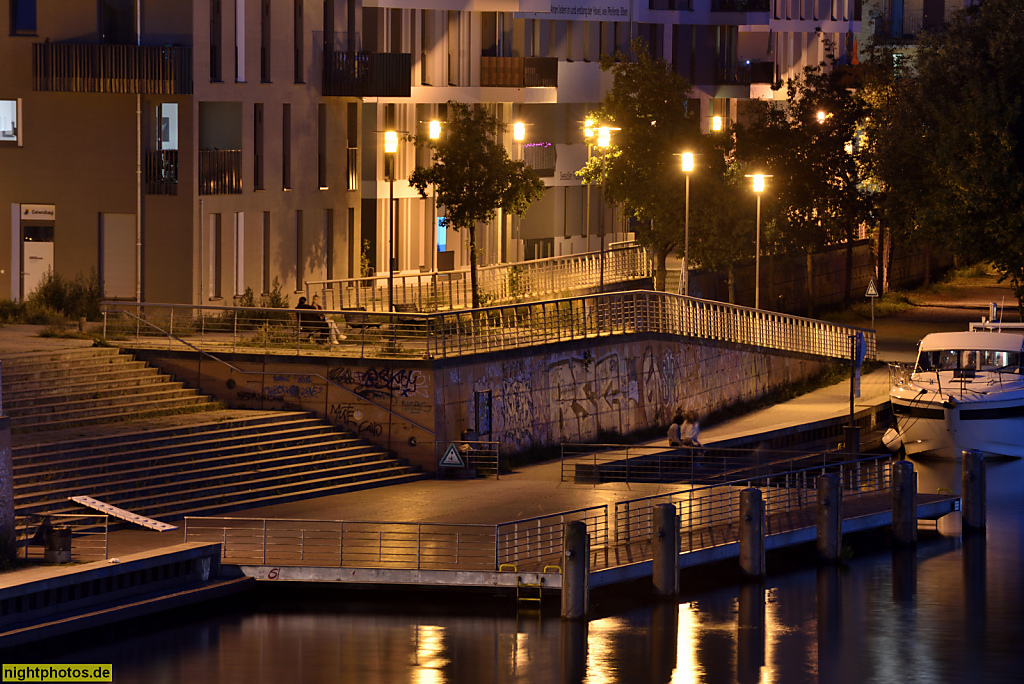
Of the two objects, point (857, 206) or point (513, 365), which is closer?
point (513, 365)

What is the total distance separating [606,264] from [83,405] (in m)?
27.0

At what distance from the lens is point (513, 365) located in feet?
127

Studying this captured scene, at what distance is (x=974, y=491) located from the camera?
35188 mm

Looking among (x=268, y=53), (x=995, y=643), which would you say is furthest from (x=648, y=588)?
(x=268, y=53)

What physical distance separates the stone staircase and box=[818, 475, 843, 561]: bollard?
7903mm

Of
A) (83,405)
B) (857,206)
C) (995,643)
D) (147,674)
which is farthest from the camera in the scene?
(857,206)

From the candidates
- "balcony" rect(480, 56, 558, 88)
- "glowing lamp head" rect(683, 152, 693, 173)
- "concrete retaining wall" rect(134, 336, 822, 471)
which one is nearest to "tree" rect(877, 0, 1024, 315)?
"glowing lamp head" rect(683, 152, 693, 173)

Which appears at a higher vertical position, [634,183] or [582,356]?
[634,183]

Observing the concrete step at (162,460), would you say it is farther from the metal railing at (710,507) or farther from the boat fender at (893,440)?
the boat fender at (893,440)

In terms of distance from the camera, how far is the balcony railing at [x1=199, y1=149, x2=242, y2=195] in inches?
1731

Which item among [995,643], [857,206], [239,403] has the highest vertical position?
[857,206]

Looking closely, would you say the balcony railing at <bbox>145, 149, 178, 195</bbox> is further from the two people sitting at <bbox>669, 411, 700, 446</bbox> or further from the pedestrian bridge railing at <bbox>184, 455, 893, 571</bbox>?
the pedestrian bridge railing at <bbox>184, 455, 893, 571</bbox>

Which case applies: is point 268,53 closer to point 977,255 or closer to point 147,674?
point 977,255

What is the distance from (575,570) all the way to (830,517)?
6.30m
